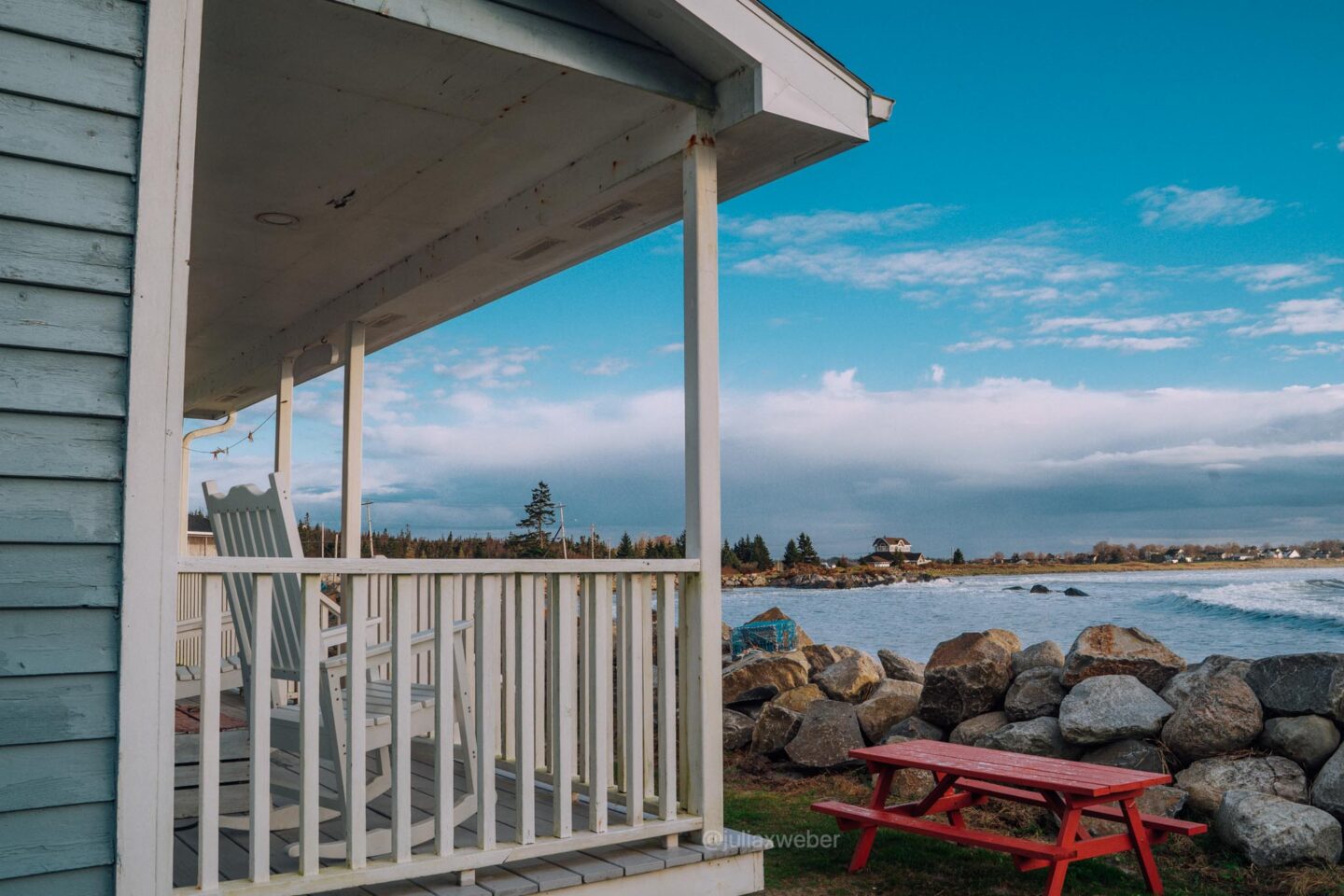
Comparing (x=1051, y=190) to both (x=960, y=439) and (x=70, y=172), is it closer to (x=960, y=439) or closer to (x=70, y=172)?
(x=960, y=439)

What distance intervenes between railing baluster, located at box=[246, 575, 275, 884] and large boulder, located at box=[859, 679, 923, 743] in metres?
4.29

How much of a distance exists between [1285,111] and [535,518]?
18.3 m

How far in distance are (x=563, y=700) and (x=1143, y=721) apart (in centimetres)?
330

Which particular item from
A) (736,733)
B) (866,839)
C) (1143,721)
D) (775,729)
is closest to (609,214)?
(866,839)

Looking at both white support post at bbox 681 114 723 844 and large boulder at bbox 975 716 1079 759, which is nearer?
white support post at bbox 681 114 723 844

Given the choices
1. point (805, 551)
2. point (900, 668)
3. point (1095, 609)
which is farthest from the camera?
point (805, 551)

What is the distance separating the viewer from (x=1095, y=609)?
94.7 feet

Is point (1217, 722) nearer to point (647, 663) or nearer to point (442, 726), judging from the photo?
point (647, 663)

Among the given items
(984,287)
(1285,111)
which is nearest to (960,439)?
(984,287)

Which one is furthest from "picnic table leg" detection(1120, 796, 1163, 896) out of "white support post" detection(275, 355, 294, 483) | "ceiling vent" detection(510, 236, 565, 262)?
"white support post" detection(275, 355, 294, 483)

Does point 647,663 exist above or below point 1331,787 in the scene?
above

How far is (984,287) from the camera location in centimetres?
3556

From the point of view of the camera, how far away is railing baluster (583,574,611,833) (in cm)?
313

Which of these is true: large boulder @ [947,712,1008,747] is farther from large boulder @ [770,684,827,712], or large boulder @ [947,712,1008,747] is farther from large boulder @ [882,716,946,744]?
large boulder @ [770,684,827,712]
